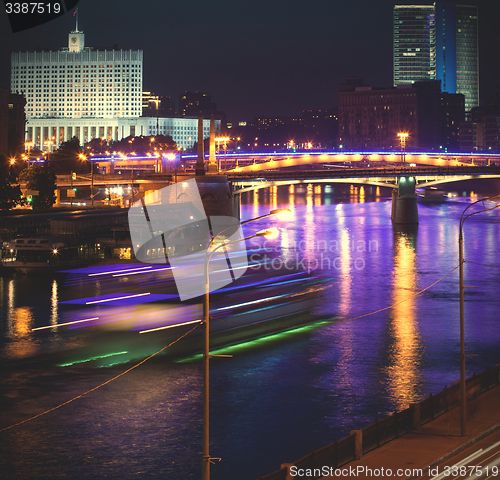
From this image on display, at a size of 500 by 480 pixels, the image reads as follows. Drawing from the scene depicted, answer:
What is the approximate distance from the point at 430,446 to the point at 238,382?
32.3ft

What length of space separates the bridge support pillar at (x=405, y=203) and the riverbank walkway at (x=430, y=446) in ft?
210

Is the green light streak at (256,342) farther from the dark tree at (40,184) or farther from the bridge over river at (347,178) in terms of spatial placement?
the bridge over river at (347,178)

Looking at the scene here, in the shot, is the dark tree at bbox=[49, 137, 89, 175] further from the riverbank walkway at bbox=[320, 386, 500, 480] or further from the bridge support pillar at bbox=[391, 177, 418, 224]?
the riverbank walkway at bbox=[320, 386, 500, 480]

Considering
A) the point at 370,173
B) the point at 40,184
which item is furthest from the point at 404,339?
the point at 370,173

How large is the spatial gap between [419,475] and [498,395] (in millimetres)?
6226

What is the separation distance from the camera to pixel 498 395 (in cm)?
2023

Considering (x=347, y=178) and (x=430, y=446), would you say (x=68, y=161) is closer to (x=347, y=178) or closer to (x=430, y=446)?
(x=347, y=178)

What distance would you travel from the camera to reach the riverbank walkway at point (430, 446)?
15.2 m

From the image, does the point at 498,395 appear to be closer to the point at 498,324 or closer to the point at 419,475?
the point at 419,475

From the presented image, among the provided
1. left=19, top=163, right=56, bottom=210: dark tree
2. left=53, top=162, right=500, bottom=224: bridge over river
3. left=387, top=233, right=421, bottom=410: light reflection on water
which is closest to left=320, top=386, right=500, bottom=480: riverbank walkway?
left=387, top=233, right=421, bottom=410: light reflection on water

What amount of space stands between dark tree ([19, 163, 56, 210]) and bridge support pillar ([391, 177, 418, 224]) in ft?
123

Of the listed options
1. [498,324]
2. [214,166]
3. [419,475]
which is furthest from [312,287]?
[214,166]

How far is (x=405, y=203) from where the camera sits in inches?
3307

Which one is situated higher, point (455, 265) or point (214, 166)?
point (214, 166)
